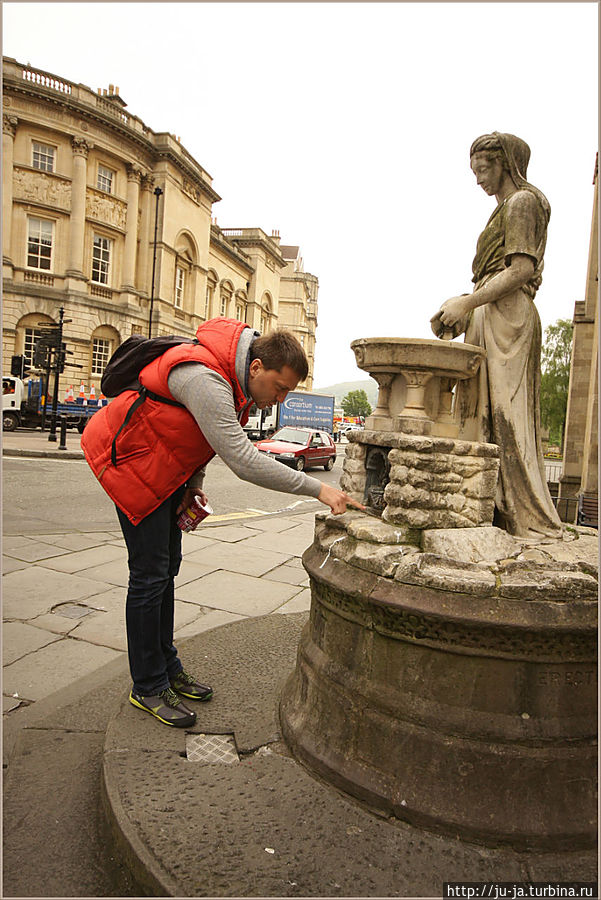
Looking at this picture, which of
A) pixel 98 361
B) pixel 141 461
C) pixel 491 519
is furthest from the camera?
pixel 98 361

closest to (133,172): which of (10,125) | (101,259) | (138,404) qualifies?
(101,259)

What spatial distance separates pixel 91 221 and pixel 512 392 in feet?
97.4

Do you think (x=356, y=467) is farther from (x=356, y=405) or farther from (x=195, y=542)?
(x=356, y=405)

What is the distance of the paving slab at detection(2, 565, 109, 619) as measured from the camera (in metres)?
4.27

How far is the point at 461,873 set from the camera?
6.02 ft

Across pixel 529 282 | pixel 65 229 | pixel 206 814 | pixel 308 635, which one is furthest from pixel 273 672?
pixel 65 229

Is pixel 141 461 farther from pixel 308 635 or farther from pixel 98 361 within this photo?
pixel 98 361

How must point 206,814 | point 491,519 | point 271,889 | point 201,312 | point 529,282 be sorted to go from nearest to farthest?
point 271,889
point 206,814
point 491,519
point 529,282
point 201,312

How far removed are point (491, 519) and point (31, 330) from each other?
1094 inches

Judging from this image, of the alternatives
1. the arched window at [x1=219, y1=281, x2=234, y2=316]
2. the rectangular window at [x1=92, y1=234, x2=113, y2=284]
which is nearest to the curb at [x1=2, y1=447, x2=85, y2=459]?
the rectangular window at [x1=92, y1=234, x2=113, y2=284]

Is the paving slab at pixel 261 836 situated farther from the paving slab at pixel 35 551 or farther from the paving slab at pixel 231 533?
the paving slab at pixel 231 533

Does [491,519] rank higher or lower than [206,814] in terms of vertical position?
higher

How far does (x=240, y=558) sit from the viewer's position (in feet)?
20.5

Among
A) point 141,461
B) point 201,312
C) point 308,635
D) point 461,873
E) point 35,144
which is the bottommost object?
point 461,873
